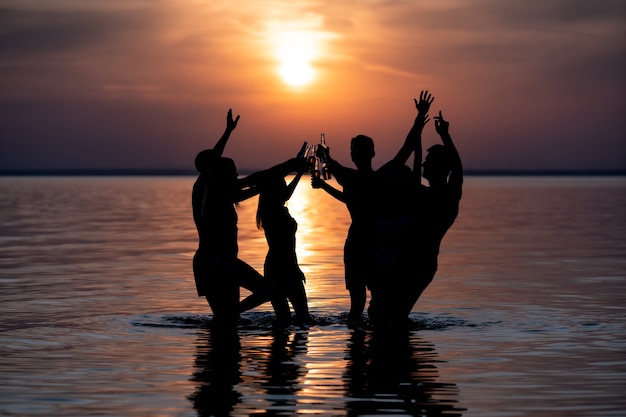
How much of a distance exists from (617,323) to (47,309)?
7.85 m

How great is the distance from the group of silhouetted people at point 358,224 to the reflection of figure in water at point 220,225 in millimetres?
12

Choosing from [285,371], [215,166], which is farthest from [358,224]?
[285,371]

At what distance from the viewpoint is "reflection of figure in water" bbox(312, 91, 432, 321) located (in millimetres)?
12953


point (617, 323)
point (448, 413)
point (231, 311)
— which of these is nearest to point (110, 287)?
point (231, 311)

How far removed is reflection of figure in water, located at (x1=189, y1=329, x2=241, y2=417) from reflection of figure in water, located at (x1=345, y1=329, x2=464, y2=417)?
1.03m

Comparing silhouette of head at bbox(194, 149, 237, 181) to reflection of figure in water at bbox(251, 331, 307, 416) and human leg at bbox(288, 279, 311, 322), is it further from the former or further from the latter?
reflection of figure in water at bbox(251, 331, 307, 416)

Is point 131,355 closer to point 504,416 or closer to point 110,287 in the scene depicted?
point 504,416

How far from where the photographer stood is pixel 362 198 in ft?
44.6

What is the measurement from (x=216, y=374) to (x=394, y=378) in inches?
66.2

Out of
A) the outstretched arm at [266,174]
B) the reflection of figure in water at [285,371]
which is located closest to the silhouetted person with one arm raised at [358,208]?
the outstretched arm at [266,174]

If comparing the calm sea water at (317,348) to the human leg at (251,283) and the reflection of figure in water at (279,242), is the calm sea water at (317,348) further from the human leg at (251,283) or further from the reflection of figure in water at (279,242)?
the reflection of figure in water at (279,242)

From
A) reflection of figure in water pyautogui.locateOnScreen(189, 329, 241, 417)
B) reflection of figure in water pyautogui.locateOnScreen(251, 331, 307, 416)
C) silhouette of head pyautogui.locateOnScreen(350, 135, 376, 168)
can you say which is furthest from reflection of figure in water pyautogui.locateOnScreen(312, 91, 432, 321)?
reflection of figure in water pyautogui.locateOnScreen(189, 329, 241, 417)

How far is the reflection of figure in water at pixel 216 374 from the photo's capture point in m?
9.32

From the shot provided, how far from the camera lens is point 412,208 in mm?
12523
